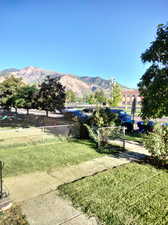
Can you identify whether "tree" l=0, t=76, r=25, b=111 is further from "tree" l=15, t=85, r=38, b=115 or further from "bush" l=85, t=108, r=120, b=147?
"bush" l=85, t=108, r=120, b=147

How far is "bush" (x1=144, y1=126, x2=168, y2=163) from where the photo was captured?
5.88m

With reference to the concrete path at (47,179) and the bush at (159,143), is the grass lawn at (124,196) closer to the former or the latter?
the concrete path at (47,179)

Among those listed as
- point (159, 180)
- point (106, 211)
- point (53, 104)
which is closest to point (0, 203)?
point (106, 211)

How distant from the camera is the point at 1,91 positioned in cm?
1756

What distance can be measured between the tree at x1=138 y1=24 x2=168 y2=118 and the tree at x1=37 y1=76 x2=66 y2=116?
800cm

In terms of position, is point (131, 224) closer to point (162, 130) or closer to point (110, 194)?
point (110, 194)

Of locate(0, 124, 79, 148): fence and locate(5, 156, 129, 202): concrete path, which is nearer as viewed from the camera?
locate(5, 156, 129, 202): concrete path

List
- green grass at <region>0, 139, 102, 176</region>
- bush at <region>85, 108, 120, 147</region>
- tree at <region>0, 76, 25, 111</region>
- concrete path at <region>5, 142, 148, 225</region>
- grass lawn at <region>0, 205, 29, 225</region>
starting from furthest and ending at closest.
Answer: tree at <region>0, 76, 25, 111</region>
bush at <region>85, 108, 120, 147</region>
green grass at <region>0, 139, 102, 176</region>
concrete path at <region>5, 142, 148, 225</region>
grass lawn at <region>0, 205, 29, 225</region>

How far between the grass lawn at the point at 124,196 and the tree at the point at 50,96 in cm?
884

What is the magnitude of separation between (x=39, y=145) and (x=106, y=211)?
5797mm

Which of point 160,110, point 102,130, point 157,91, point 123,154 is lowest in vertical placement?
point 123,154

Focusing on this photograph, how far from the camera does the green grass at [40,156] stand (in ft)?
18.2

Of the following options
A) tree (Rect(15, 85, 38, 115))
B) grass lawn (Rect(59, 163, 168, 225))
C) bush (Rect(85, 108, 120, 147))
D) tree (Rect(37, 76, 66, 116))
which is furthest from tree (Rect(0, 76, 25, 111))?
grass lawn (Rect(59, 163, 168, 225))

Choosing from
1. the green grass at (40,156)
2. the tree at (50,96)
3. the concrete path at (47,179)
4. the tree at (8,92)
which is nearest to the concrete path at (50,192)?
the concrete path at (47,179)
